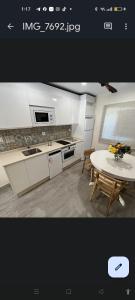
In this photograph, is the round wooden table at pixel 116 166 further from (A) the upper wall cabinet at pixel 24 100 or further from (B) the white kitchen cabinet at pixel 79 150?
(A) the upper wall cabinet at pixel 24 100

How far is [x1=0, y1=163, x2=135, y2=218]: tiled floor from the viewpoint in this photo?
151cm

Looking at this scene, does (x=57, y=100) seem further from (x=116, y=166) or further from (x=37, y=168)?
(x=116, y=166)

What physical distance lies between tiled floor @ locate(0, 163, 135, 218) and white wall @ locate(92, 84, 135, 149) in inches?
63.4

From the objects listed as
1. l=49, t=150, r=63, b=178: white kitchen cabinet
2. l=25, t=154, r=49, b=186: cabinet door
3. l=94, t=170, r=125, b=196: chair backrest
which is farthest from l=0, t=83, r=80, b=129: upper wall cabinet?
l=94, t=170, r=125, b=196: chair backrest

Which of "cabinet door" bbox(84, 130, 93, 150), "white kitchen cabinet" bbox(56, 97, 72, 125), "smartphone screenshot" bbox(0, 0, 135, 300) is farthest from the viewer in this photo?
"cabinet door" bbox(84, 130, 93, 150)

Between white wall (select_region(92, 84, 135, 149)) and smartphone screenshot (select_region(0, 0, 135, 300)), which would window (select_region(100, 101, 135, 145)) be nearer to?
white wall (select_region(92, 84, 135, 149))

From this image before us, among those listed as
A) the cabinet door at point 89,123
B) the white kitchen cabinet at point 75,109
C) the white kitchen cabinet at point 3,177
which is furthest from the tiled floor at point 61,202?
the white kitchen cabinet at point 75,109

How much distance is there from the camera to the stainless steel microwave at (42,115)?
182 cm

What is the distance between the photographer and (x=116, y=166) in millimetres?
1509
